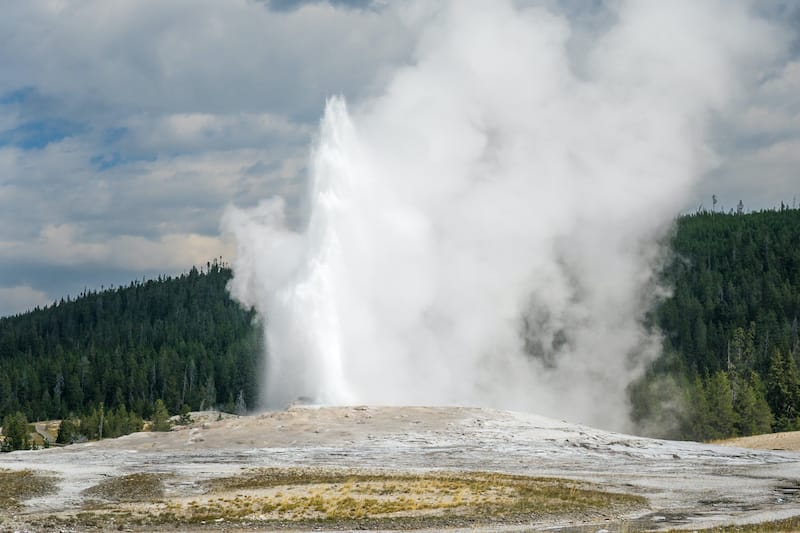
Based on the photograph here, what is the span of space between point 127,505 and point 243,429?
66.1 feet

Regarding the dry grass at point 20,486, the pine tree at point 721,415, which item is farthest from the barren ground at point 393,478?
the pine tree at point 721,415

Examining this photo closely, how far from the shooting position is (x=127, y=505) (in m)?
31.3

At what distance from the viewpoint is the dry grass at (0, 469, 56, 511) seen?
32.4 metres

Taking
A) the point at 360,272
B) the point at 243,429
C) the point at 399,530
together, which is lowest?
the point at 399,530

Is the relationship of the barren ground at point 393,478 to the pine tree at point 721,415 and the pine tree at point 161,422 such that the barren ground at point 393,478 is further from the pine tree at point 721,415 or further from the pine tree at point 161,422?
the pine tree at point 161,422

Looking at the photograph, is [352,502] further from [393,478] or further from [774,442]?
[774,442]

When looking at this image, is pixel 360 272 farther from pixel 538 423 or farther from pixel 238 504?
pixel 238 504

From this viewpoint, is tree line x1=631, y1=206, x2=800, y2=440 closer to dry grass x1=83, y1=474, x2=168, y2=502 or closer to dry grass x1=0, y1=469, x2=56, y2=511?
dry grass x1=83, y1=474, x2=168, y2=502

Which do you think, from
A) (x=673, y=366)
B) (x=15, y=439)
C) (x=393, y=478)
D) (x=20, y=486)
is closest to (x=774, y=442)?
(x=393, y=478)

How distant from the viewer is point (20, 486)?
1406 inches

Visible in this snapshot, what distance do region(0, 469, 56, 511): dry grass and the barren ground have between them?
75 mm

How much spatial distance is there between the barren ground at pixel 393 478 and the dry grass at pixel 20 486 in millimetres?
75

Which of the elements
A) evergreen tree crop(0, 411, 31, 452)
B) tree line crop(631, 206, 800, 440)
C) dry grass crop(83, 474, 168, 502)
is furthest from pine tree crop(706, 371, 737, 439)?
evergreen tree crop(0, 411, 31, 452)

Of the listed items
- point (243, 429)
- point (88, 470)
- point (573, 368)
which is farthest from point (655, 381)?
point (88, 470)
